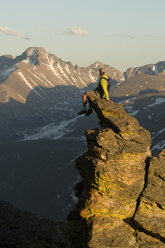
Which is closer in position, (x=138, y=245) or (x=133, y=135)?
(x=138, y=245)

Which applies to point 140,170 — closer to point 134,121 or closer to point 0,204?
point 134,121

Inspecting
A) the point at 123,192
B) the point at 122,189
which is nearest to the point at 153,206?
the point at 123,192

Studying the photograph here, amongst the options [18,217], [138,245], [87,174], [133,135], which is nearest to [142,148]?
[133,135]

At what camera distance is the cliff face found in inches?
971

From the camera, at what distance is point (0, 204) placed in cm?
4388

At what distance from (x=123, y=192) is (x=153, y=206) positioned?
291 cm

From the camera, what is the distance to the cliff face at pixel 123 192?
2467 centimetres

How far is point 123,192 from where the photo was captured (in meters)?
25.2

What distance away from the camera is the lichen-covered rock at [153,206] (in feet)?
80.6

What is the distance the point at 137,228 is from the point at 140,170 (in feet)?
17.0

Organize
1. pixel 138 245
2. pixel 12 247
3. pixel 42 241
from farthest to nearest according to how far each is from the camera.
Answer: pixel 42 241, pixel 12 247, pixel 138 245

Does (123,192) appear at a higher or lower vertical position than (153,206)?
higher

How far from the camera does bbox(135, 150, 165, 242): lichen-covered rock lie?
80.6ft

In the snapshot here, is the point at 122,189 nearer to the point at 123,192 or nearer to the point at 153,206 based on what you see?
the point at 123,192
